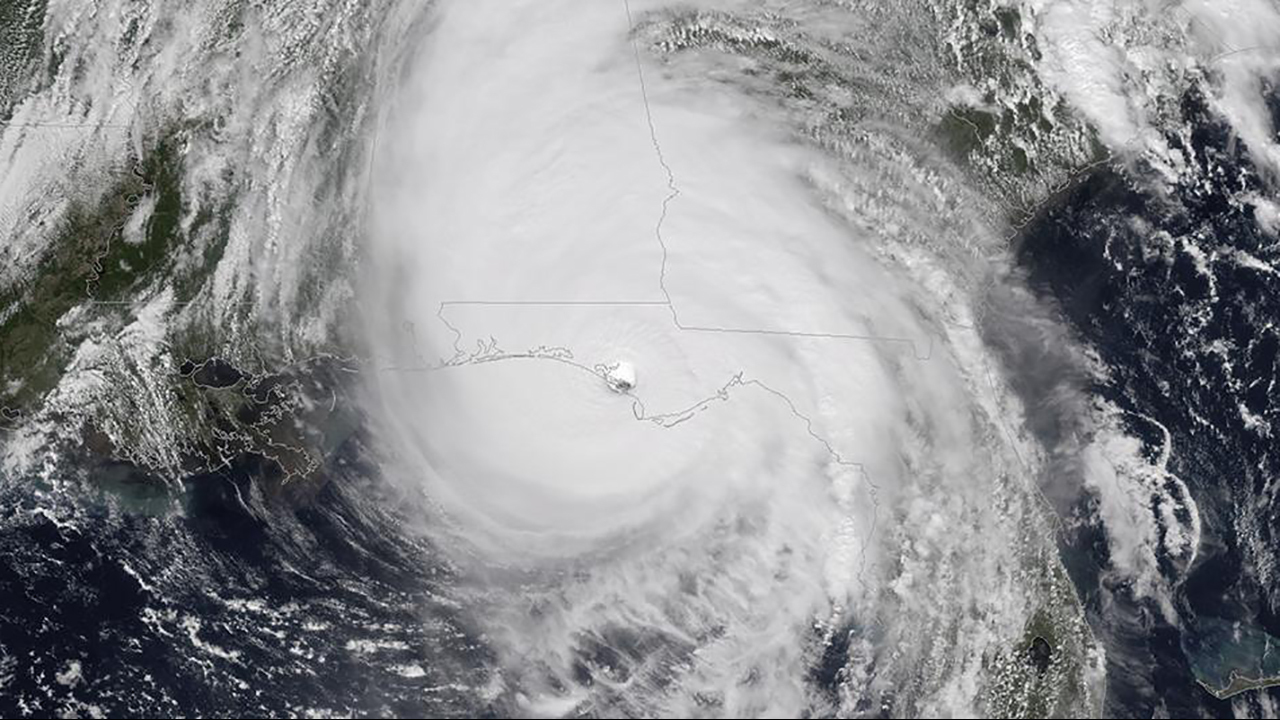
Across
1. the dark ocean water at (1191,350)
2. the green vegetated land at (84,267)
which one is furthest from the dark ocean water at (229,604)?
the dark ocean water at (1191,350)

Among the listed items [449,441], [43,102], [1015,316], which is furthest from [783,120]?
[43,102]

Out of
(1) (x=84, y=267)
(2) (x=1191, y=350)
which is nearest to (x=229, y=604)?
(1) (x=84, y=267)

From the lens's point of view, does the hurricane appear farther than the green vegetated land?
No

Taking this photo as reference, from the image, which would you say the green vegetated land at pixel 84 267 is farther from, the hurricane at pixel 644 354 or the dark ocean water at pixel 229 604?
the dark ocean water at pixel 229 604

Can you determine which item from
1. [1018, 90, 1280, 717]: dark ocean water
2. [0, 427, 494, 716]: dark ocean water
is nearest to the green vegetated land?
[0, 427, 494, 716]: dark ocean water

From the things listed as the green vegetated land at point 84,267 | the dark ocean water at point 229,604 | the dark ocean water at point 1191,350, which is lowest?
the dark ocean water at point 229,604

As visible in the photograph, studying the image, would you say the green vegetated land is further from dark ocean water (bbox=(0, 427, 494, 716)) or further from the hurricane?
dark ocean water (bbox=(0, 427, 494, 716))

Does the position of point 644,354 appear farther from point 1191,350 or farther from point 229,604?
point 1191,350

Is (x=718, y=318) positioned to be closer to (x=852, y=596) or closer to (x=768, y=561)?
(x=768, y=561)
